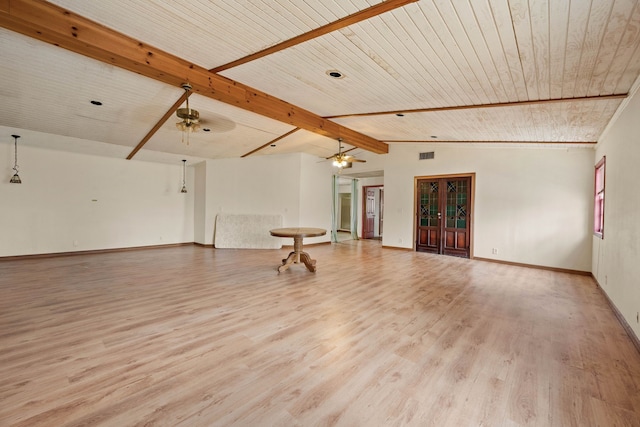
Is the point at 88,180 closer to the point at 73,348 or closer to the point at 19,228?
the point at 19,228

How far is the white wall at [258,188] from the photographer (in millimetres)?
8281

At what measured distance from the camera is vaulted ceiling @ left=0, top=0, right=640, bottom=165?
211cm

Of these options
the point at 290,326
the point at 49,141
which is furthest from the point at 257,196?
the point at 290,326

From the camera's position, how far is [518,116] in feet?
12.6

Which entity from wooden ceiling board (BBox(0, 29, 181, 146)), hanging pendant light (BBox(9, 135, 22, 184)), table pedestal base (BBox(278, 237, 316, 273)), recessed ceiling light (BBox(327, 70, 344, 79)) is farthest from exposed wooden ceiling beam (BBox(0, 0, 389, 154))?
hanging pendant light (BBox(9, 135, 22, 184))

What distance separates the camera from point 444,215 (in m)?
7.41

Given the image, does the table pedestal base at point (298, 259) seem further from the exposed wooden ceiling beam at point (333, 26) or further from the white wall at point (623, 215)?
the white wall at point (623, 215)

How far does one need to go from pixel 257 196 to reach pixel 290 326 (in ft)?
19.5

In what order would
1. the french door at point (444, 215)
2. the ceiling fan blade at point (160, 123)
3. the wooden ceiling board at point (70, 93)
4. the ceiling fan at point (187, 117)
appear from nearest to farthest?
the wooden ceiling board at point (70, 93), the ceiling fan at point (187, 117), the ceiling fan blade at point (160, 123), the french door at point (444, 215)

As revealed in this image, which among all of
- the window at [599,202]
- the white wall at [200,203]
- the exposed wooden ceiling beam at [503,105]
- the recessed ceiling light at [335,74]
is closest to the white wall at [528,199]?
the window at [599,202]

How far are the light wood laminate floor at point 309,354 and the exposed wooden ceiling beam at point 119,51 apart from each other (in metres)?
2.81

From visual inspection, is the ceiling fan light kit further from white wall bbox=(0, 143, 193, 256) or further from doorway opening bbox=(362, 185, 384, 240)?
doorway opening bbox=(362, 185, 384, 240)

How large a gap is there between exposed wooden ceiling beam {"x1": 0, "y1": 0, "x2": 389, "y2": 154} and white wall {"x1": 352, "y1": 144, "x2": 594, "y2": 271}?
475 centimetres

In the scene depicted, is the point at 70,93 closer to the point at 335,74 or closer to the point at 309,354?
the point at 335,74
